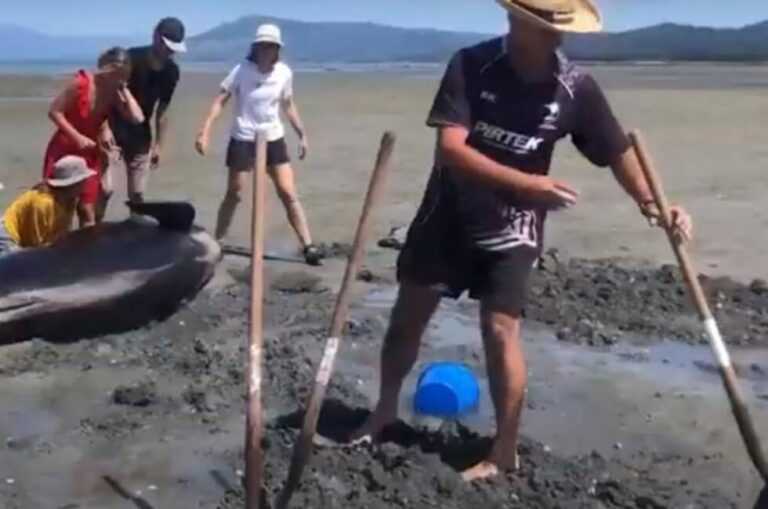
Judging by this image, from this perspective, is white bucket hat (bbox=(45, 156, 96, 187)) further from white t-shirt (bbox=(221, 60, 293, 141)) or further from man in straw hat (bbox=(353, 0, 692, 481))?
man in straw hat (bbox=(353, 0, 692, 481))

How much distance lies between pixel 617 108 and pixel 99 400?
23028 mm

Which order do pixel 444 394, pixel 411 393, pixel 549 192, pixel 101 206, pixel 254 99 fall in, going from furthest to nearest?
pixel 254 99, pixel 101 206, pixel 411 393, pixel 444 394, pixel 549 192

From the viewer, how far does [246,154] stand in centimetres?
1047

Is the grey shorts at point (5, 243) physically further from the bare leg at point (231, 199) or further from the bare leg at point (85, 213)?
the bare leg at point (231, 199)

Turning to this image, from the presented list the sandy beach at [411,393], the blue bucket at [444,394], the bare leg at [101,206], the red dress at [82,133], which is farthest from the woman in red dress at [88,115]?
the blue bucket at [444,394]

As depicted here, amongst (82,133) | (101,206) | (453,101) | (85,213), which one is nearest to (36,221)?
(85,213)

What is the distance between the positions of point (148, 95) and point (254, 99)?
0.76 m

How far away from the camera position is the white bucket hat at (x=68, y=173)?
831 centimetres

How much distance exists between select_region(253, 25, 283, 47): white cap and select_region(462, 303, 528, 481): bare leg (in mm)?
5103

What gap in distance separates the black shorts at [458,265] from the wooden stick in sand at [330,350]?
9.3 inches

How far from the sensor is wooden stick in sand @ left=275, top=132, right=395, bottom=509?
17.5 feet

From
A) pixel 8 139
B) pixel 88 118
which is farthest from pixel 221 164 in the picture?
pixel 88 118

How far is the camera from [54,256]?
789 cm

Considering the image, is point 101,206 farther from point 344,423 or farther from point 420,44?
point 420,44
